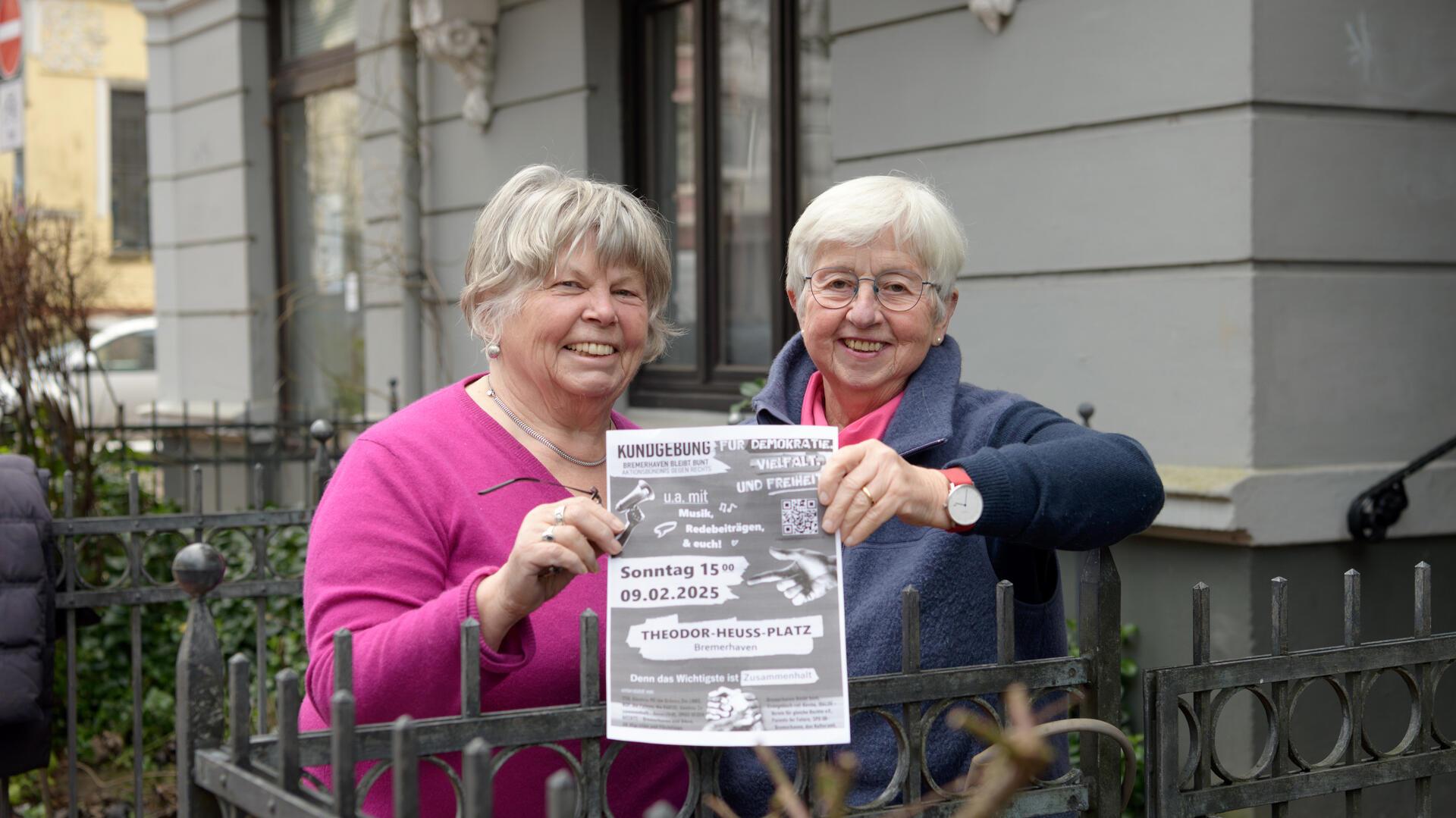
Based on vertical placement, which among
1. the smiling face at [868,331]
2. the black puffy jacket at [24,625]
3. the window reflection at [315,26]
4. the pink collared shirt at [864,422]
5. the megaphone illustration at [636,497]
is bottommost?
the black puffy jacket at [24,625]

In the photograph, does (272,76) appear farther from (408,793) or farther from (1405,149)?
(408,793)

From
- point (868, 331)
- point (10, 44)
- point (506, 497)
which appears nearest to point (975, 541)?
point (868, 331)

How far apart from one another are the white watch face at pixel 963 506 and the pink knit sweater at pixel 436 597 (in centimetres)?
59

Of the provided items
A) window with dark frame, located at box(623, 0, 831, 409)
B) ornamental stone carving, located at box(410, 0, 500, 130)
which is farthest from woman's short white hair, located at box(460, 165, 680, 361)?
ornamental stone carving, located at box(410, 0, 500, 130)

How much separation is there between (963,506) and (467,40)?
5.69 metres

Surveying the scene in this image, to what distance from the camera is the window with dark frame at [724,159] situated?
590 cm

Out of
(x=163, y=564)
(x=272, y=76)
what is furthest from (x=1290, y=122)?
(x=272, y=76)

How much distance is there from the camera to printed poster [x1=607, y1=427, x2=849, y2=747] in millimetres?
1750

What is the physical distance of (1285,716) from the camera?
2.15 metres

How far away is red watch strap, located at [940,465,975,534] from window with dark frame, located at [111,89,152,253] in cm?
2279

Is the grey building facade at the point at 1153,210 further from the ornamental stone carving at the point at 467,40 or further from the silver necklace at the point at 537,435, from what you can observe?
the silver necklace at the point at 537,435

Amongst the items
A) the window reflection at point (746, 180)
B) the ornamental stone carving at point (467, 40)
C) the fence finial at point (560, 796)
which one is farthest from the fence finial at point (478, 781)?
the ornamental stone carving at point (467, 40)

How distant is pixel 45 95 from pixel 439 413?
22.6 meters

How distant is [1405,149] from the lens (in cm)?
433
